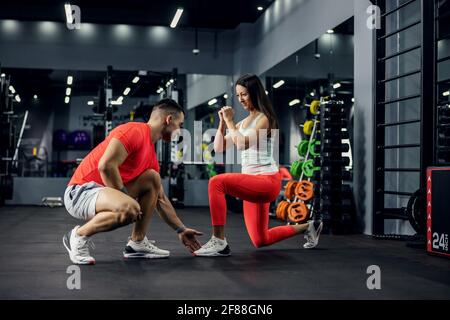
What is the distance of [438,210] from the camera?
145 inches

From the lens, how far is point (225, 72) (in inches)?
404

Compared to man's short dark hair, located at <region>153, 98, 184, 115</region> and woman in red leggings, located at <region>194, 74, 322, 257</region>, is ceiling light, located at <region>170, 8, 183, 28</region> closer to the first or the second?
woman in red leggings, located at <region>194, 74, 322, 257</region>

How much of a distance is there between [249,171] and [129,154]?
0.79 metres

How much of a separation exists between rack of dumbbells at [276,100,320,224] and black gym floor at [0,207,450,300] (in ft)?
3.39

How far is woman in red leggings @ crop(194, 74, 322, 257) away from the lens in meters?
3.58

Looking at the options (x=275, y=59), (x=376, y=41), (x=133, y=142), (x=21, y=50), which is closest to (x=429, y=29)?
(x=376, y=41)

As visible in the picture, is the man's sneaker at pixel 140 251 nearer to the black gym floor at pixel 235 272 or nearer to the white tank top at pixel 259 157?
the black gym floor at pixel 235 272

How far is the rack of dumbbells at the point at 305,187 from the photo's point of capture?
581 centimetres

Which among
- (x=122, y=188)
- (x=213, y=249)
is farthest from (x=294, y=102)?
(x=122, y=188)

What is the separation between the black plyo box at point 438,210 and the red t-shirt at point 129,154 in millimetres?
1749

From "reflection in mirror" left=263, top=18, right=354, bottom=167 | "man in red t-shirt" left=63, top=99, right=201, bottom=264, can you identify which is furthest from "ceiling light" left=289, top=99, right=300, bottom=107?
"man in red t-shirt" left=63, top=99, right=201, bottom=264

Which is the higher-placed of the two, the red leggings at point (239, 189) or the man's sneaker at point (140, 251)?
the red leggings at point (239, 189)

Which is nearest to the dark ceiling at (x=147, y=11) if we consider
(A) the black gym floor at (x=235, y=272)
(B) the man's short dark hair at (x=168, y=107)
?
(A) the black gym floor at (x=235, y=272)
